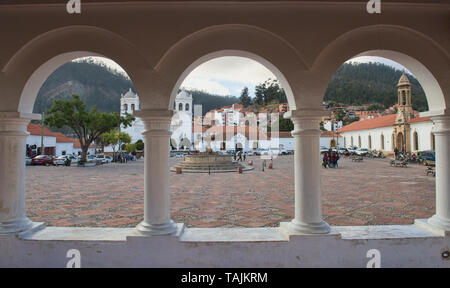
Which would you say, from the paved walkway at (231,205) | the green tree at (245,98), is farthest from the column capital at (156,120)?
the green tree at (245,98)

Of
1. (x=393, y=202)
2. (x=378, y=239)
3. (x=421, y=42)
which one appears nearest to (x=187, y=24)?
(x=421, y=42)

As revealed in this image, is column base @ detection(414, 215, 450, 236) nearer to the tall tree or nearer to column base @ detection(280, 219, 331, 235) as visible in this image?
column base @ detection(280, 219, 331, 235)

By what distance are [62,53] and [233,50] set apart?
2333mm

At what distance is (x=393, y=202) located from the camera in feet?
24.5

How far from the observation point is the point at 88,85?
96250 mm

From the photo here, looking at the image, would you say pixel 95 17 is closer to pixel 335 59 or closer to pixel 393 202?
pixel 335 59

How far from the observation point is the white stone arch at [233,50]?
3686 millimetres

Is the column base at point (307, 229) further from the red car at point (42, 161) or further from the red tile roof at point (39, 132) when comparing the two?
the red tile roof at point (39, 132)

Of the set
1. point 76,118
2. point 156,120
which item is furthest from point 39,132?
point 156,120

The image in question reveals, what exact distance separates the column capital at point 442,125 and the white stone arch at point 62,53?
13.2ft

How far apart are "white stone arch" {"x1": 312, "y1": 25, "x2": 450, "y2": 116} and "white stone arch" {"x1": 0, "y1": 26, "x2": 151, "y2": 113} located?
2.46 meters

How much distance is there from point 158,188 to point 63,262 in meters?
1.53
